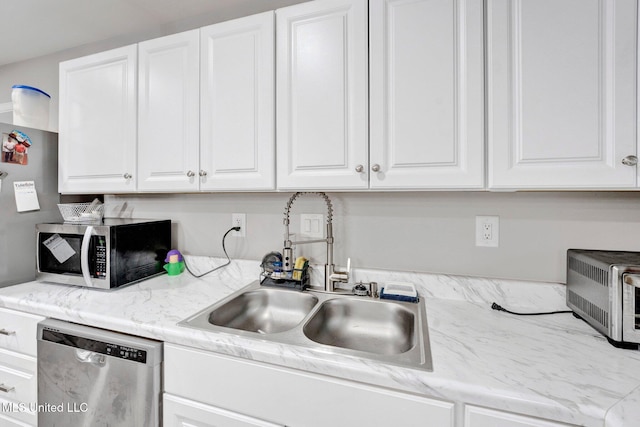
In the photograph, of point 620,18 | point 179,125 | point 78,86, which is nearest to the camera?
point 620,18

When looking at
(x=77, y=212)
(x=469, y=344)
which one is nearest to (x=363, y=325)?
(x=469, y=344)

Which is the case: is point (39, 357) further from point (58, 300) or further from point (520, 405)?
point (520, 405)

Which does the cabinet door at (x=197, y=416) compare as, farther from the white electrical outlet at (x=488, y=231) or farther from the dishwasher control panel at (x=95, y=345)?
the white electrical outlet at (x=488, y=231)

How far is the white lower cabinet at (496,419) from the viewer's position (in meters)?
0.62

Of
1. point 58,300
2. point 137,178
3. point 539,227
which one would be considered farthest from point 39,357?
point 539,227

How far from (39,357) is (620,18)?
7.52 feet

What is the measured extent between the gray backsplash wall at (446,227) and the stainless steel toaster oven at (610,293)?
0.13m

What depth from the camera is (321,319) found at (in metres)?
1.14

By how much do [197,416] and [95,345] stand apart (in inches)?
18.5

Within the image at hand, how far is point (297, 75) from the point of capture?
1.13 m

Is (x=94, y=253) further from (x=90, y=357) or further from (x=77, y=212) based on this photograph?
(x=90, y=357)

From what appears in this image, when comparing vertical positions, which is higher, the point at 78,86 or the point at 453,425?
the point at 78,86

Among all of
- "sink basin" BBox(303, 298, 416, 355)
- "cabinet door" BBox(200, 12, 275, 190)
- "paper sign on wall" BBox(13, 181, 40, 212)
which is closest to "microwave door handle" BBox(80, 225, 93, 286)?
"paper sign on wall" BBox(13, 181, 40, 212)

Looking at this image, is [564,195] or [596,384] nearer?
[596,384]
